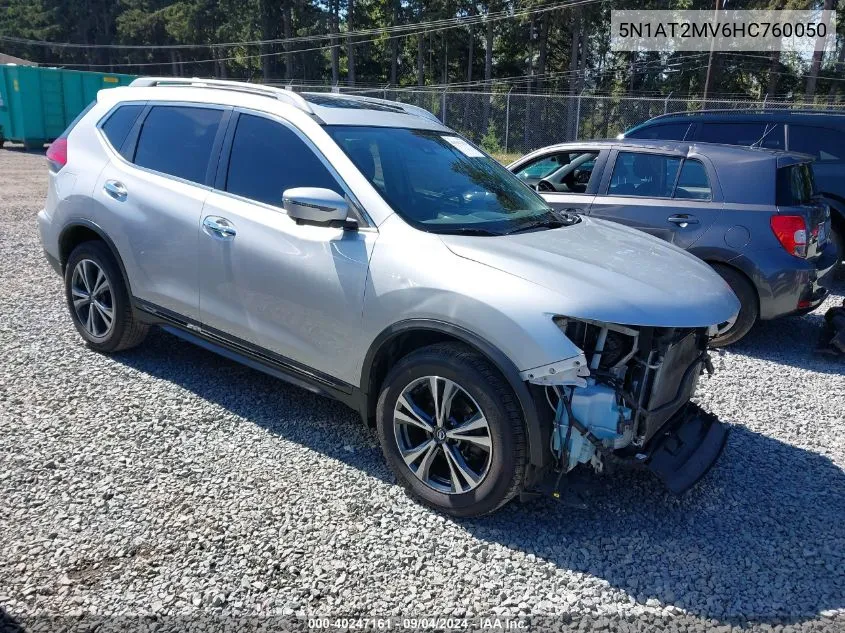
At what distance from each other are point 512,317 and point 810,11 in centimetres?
3566

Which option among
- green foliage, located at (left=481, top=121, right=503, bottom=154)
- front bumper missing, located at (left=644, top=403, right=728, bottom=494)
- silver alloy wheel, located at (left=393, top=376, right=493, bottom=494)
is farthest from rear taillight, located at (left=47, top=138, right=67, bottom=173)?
green foliage, located at (left=481, top=121, right=503, bottom=154)

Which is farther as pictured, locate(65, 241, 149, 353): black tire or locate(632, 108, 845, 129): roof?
locate(632, 108, 845, 129): roof

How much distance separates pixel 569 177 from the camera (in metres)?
6.92

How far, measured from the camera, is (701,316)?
2.97 metres

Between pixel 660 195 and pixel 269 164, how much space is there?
13.0 ft

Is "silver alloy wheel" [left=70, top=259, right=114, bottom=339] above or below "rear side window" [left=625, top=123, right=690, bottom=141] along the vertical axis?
below

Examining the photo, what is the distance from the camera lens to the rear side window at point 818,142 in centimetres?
809

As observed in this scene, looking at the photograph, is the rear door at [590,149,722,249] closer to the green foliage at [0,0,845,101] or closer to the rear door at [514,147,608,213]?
the rear door at [514,147,608,213]

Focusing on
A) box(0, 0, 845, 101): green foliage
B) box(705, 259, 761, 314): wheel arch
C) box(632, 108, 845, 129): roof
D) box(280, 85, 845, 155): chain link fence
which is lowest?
box(705, 259, 761, 314): wheel arch

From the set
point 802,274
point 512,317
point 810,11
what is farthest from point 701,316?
point 810,11

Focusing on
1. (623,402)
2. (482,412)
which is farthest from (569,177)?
(482,412)

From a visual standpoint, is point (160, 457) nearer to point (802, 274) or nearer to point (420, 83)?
point (802, 274)

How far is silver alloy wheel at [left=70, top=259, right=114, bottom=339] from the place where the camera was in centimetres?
475

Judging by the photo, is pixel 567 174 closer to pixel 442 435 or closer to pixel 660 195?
pixel 660 195
